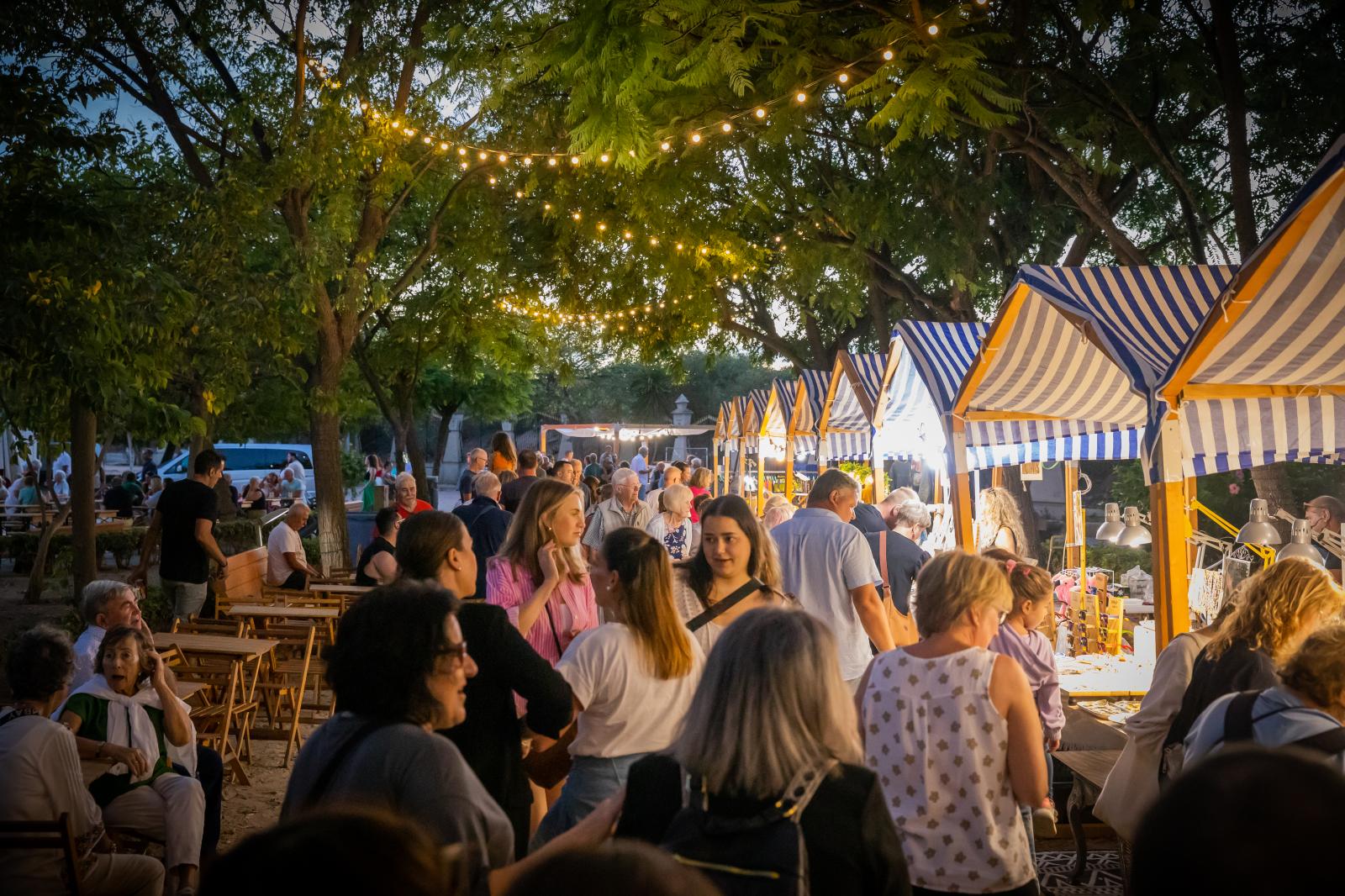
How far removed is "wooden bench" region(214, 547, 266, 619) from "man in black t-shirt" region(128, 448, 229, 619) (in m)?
0.16

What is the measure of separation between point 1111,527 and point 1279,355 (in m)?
2.22

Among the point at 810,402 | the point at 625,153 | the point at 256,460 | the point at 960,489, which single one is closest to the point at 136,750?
the point at 625,153

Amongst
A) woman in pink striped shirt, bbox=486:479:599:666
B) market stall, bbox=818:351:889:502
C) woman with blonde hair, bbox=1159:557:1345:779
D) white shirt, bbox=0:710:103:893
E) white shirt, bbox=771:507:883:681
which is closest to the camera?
woman with blonde hair, bbox=1159:557:1345:779

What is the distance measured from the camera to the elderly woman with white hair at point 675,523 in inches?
363

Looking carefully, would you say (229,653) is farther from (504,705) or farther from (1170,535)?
(1170,535)

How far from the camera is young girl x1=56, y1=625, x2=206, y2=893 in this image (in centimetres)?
461

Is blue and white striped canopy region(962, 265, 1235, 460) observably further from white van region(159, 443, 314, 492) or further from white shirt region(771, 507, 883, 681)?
white van region(159, 443, 314, 492)

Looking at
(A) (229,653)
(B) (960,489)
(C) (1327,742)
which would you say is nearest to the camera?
(C) (1327,742)

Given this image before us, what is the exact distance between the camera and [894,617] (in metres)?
6.63

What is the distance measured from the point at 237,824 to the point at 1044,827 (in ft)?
15.6

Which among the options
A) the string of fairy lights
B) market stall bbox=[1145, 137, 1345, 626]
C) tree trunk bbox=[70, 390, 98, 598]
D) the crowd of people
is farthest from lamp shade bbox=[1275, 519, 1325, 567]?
tree trunk bbox=[70, 390, 98, 598]

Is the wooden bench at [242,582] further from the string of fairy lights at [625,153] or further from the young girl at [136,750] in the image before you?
the string of fairy lights at [625,153]

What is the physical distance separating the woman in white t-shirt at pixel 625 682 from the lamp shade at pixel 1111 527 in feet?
15.8

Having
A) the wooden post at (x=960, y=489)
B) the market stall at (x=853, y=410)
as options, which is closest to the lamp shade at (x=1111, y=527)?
the wooden post at (x=960, y=489)
